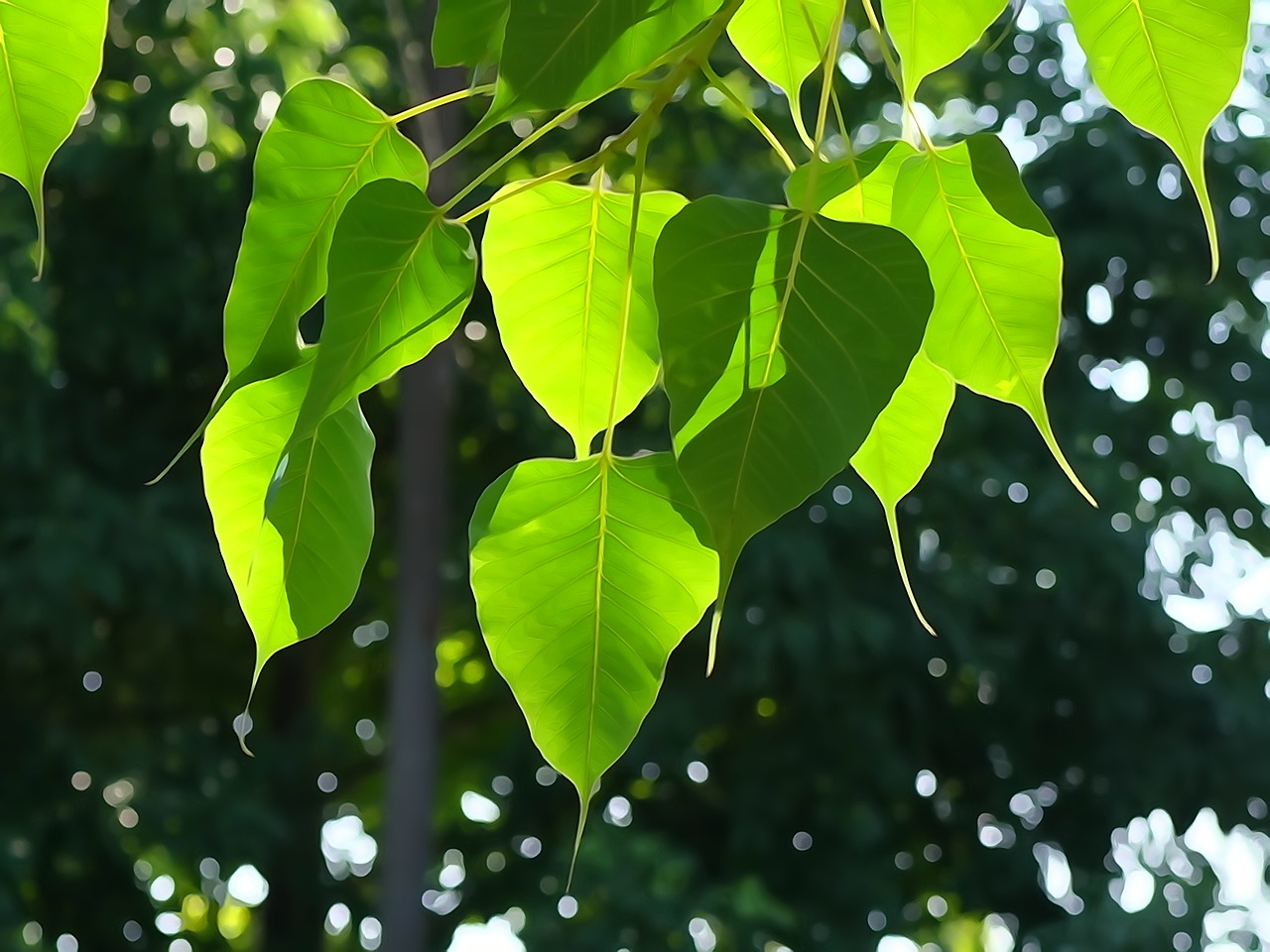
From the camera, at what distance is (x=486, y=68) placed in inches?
9.3

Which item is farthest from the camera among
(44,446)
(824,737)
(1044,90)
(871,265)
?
(1044,90)

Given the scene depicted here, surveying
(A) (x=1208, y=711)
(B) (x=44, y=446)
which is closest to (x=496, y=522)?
(B) (x=44, y=446)

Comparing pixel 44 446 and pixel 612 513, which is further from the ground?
pixel 612 513

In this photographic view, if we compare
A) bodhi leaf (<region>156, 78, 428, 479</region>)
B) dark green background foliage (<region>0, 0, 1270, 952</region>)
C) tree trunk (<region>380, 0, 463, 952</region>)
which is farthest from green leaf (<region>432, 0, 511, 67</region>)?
tree trunk (<region>380, 0, 463, 952</region>)

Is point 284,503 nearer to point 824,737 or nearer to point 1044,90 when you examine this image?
point 824,737

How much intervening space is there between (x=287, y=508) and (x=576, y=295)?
59 millimetres

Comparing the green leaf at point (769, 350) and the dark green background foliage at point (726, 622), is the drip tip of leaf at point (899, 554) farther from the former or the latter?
the dark green background foliage at point (726, 622)

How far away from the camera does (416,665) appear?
9.30ft

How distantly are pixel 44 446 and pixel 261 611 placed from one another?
8.66ft

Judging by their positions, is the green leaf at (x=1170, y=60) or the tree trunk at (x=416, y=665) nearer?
the green leaf at (x=1170, y=60)

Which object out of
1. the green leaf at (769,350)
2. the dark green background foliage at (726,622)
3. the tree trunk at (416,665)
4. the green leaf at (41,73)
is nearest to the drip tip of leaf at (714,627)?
the green leaf at (769,350)

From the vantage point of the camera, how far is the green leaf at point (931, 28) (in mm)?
215

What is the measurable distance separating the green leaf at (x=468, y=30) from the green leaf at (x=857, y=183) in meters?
0.05

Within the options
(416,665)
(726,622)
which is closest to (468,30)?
(726,622)
